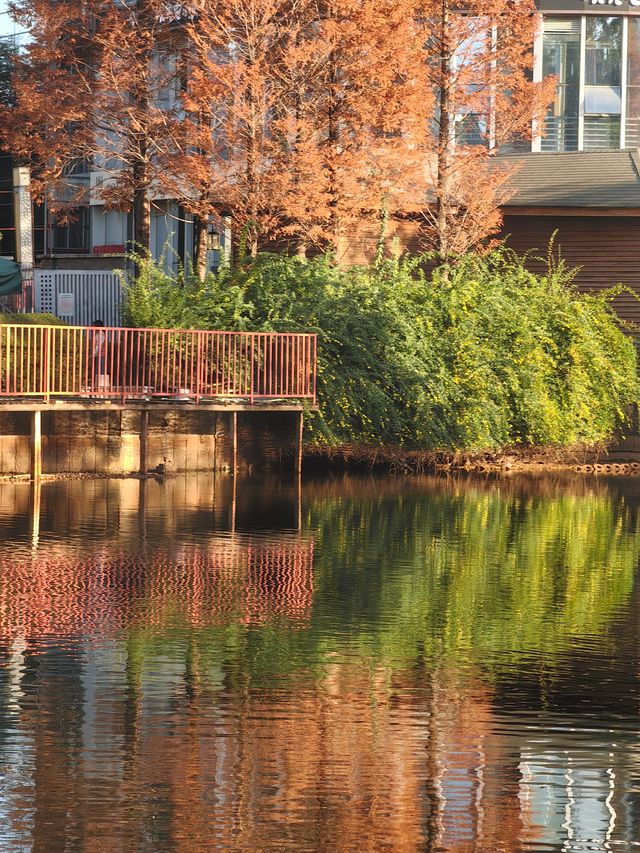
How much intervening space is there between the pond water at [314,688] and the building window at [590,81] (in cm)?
2959

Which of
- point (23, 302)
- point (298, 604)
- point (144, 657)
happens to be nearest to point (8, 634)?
point (144, 657)

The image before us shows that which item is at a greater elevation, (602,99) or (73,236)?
(602,99)

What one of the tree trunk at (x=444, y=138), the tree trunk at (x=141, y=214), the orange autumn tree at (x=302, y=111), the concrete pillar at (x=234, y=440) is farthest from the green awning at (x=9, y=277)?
the tree trunk at (x=444, y=138)

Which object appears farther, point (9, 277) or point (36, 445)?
point (9, 277)

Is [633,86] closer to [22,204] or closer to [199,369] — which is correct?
[22,204]

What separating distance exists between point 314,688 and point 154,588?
4.84 meters

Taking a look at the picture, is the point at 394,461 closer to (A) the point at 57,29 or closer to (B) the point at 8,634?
(A) the point at 57,29

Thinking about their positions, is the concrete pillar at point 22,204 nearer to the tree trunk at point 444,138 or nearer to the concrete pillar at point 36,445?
the tree trunk at point 444,138

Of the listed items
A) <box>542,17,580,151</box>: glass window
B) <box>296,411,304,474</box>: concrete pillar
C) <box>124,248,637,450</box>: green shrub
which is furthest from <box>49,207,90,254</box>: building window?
<box>296,411,304,474</box>: concrete pillar

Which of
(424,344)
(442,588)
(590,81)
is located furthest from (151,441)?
(590,81)

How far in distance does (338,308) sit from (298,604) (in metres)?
18.8

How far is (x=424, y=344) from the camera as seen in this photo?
1334 inches

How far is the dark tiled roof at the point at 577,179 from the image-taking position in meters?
41.0

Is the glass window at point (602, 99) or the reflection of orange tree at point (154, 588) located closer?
the reflection of orange tree at point (154, 588)
